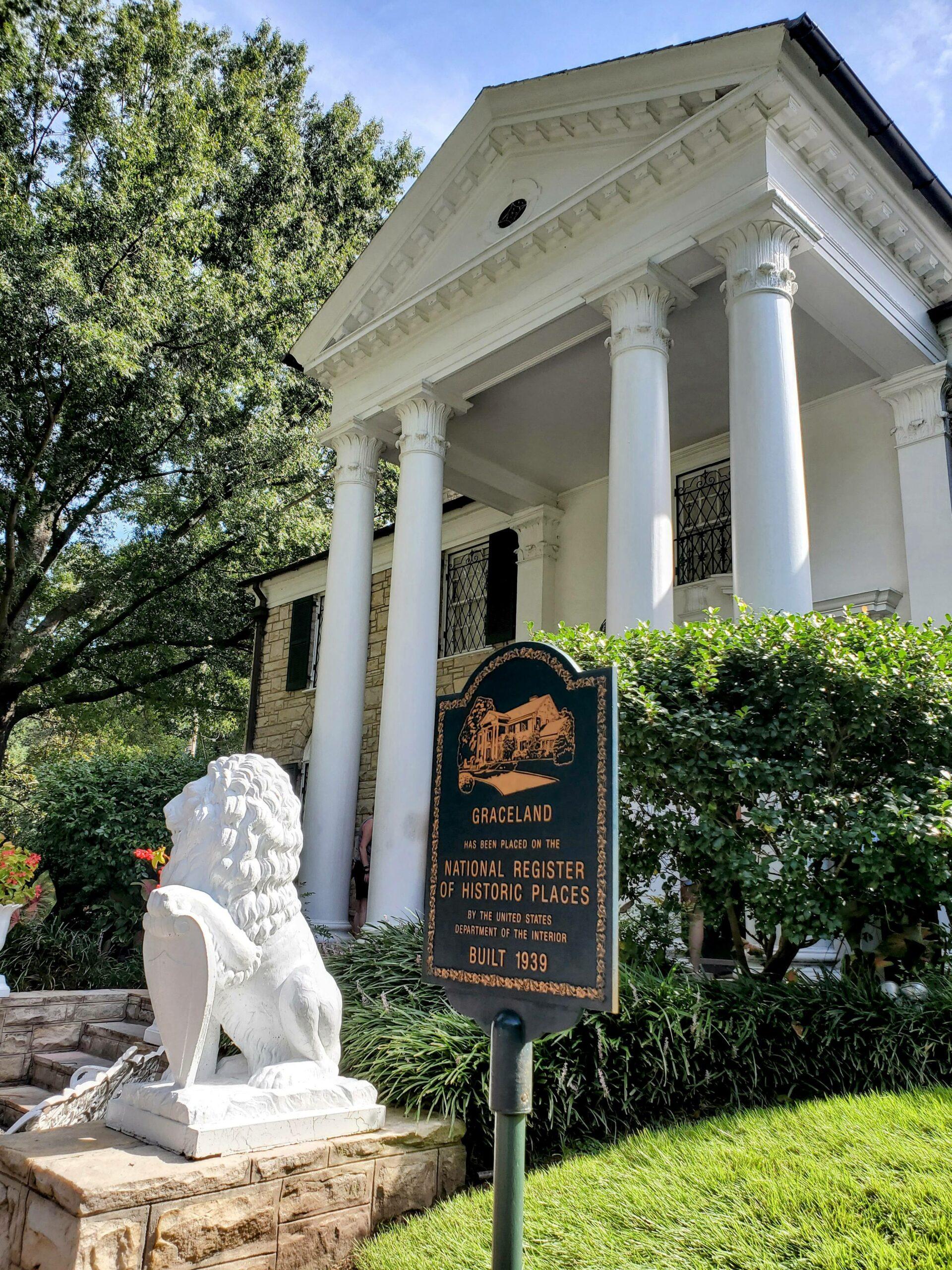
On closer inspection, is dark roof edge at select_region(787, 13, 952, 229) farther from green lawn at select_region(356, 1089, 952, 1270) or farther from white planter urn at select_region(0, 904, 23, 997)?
white planter urn at select_region(0, 904, 23, 997)

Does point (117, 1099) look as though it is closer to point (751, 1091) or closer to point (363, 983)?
point (363, 983)

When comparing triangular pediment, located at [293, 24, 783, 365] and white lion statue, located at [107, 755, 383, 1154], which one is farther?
triangular pediment, located at [293, 24, 783, 365]

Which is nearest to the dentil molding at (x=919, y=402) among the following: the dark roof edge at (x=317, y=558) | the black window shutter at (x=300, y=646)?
the dark roof edge at (x=317, y=558)

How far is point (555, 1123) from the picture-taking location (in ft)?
14.9

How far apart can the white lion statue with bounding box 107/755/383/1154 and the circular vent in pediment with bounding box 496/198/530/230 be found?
8.79 metres

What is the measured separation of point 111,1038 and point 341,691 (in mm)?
5242

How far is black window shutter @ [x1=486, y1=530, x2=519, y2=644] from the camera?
46.4 feet

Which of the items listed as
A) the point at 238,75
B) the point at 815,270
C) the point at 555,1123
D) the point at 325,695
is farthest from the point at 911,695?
the point at 238,75

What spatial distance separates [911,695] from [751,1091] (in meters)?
2.42

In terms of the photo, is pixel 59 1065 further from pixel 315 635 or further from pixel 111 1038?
pixel 315 635

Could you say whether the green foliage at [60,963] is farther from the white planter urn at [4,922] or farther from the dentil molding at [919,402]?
the dentil molding at [919,402]

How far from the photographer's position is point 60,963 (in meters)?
9.02

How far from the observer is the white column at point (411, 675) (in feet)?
32.4

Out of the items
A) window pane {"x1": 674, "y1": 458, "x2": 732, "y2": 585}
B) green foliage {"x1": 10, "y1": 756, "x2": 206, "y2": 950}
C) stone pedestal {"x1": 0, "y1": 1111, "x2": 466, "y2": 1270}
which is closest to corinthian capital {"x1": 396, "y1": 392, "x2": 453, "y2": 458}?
window pane {"x1": 674, "y1": 458, "x2": 732, "y2": 585}
